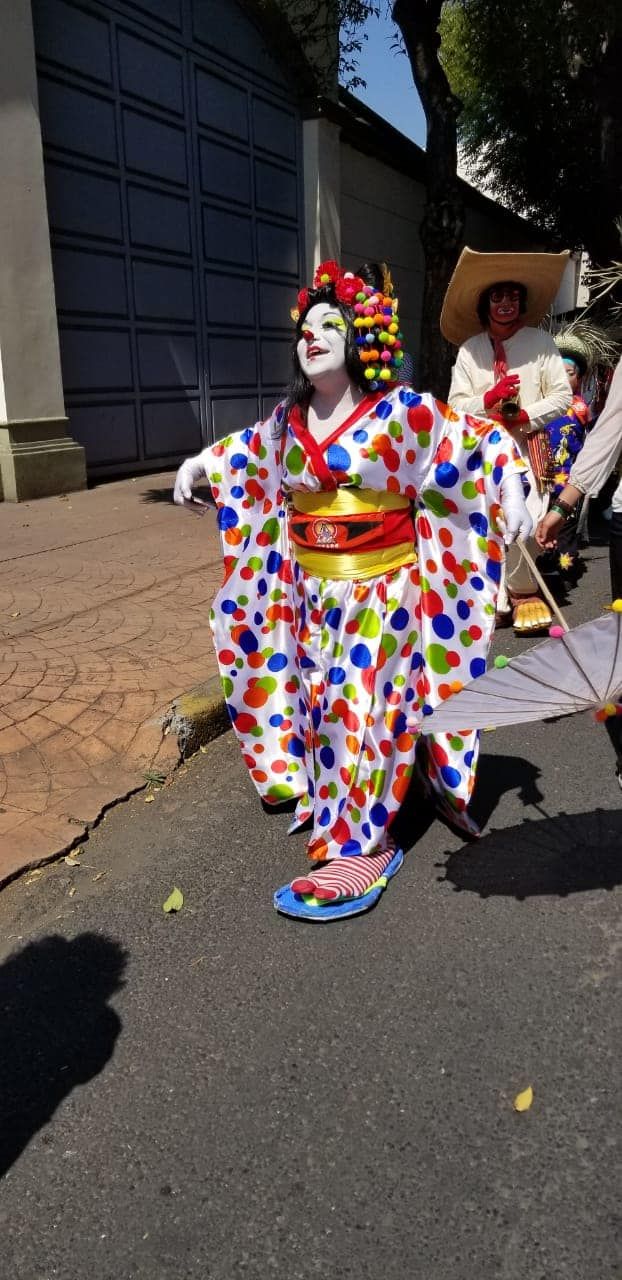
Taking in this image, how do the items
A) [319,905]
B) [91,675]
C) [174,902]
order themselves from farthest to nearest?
[91,675]
[174,902]
[319,905]

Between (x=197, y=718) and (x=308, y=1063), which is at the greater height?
(x=197, y=718)

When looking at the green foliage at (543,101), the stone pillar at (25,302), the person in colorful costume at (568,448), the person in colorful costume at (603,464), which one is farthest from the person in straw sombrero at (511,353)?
the green foliage at (543,101)

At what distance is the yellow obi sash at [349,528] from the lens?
2814 mm

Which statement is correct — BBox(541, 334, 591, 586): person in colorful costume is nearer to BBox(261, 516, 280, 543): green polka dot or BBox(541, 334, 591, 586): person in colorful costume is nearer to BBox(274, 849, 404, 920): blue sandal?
BBox(261, 516, 280, 543): green polka dot

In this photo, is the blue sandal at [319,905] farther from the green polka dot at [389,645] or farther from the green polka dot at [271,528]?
the green polka dot at [271,528]

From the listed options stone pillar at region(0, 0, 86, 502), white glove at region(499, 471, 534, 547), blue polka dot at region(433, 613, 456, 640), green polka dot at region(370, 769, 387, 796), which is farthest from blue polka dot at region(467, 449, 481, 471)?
stone pillar at region(0, 0, 86, 502)

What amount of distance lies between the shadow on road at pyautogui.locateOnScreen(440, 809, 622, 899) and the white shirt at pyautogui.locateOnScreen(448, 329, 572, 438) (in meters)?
2.64

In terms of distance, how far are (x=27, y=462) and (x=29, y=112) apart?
2.92 metres

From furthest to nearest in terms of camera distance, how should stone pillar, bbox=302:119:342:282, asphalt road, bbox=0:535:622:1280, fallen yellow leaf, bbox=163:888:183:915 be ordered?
stone pillar, bbox=302:119:342:282 < fallen yellow leaf, bbox=163:888:183:915 < asphalt road, bbox=0:535:622:1280

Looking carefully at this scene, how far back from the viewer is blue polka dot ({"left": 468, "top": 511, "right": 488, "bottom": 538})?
2.93m

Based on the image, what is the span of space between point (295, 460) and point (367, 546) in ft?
1.08

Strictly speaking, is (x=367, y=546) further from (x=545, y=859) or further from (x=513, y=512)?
(x=545, y=859)

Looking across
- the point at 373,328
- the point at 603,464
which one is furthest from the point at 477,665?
the point at 373,328

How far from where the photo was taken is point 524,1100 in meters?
2.04
